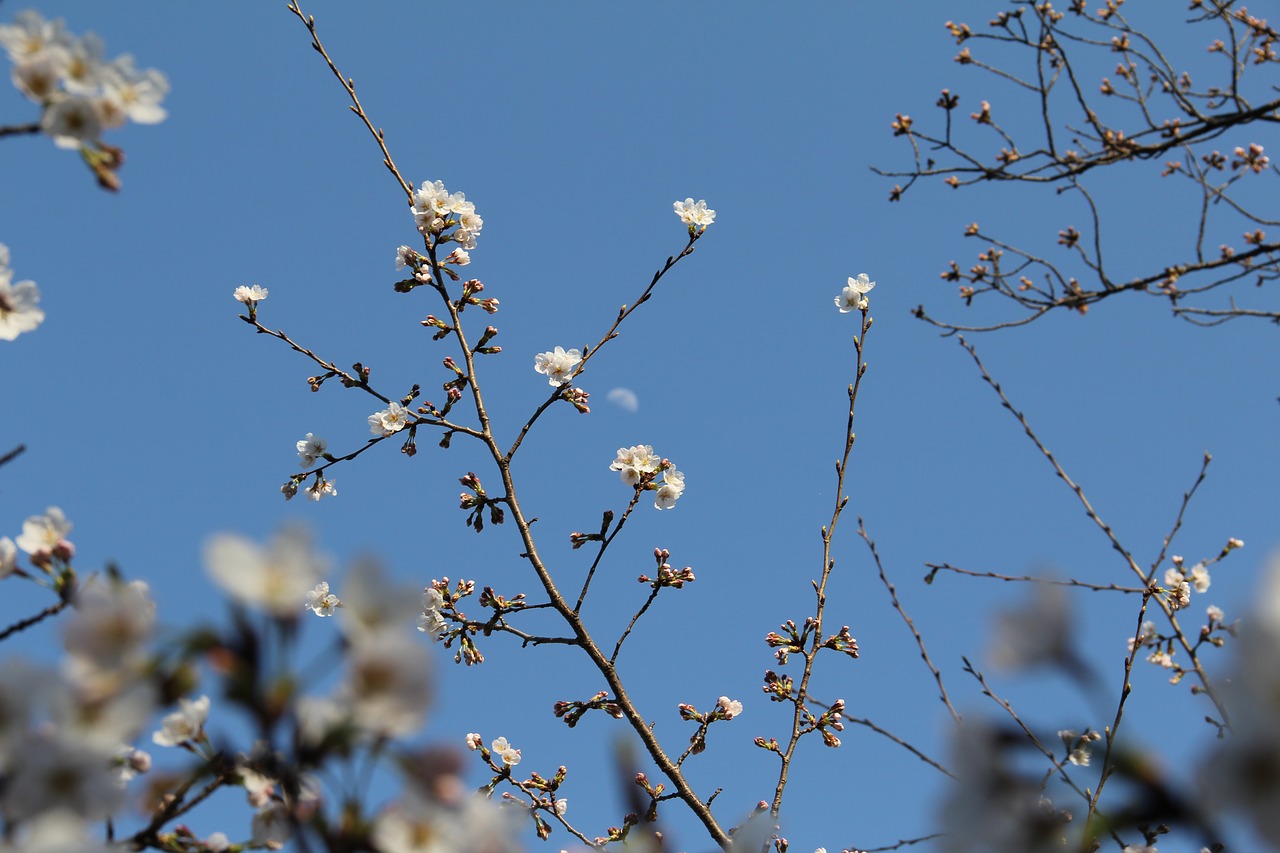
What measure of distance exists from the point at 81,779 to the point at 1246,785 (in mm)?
1149

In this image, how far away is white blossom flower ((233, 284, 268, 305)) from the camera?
400cm

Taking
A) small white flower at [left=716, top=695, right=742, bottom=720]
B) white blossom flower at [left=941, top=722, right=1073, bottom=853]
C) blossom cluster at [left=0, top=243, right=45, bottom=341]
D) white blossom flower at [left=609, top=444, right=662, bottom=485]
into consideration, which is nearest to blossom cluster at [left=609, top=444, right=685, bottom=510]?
white blossom flower at [left=609, top=444, right=662, bottom=485]

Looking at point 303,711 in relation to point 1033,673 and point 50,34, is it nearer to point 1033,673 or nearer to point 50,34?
point 1033,673

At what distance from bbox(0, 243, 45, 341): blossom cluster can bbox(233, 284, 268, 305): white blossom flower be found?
2.13m

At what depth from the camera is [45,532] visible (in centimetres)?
160

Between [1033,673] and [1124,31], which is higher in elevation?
[1124,31]

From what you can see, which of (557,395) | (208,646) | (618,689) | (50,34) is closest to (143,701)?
(208,646)

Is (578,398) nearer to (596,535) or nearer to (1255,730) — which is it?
(596,535)

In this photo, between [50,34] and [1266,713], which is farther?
[50,34]

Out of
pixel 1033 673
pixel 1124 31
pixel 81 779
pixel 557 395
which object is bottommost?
pixel 81 779

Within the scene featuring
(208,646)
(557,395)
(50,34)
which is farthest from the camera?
(557,395)

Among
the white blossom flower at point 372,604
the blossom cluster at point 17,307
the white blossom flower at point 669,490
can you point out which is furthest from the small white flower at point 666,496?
the white blossom flower at point 372,604

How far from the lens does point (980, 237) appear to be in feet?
13.4

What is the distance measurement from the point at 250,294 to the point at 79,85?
8.93ft
